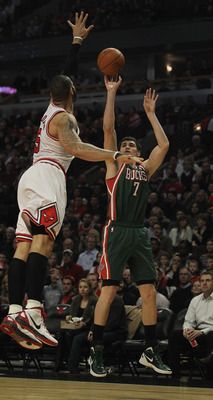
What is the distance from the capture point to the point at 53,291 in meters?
12.7

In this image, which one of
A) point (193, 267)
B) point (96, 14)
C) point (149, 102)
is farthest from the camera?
point (96, 14)

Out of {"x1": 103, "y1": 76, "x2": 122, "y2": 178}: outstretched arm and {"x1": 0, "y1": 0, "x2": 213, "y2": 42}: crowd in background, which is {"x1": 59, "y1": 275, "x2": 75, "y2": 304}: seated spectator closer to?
{"x1": 103, "y1": 76, "x2": 122, "y2": 178}: outstretched arm

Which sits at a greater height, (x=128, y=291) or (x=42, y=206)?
(x=42, y=206)

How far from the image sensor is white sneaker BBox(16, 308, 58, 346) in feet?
19.7

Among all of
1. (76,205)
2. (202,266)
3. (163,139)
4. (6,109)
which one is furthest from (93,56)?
(163,139)

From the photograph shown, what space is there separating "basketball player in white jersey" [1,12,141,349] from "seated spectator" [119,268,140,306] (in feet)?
18.2

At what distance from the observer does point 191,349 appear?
34.5 feet

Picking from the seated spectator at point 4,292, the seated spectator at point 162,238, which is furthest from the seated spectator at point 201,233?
the seated spectator at point 4,292

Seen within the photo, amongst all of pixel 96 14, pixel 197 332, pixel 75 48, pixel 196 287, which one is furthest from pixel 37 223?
pixel 96 14

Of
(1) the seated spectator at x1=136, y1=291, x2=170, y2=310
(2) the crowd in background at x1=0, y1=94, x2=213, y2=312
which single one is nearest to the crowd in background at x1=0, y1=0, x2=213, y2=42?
(2) the crowd in background at x1=0, y1=94, x2=213, y2=312

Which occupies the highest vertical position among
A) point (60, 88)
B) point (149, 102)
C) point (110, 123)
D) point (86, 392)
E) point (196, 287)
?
point (149, 102)

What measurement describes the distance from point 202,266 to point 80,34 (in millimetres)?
6058

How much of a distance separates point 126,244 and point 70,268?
6126 millimetres

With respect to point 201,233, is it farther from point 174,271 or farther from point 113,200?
point 113,200
